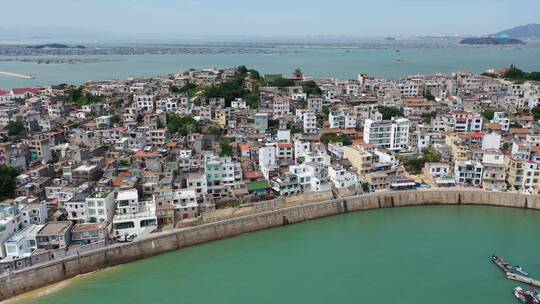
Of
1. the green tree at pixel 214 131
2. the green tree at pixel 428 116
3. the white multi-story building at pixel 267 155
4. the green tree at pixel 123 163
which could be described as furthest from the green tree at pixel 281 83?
the green tree at pixel 123 163

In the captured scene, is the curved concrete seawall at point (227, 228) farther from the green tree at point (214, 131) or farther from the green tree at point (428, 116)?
the green tree at point (428, 116)

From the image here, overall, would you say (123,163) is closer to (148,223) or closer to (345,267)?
(148,223)

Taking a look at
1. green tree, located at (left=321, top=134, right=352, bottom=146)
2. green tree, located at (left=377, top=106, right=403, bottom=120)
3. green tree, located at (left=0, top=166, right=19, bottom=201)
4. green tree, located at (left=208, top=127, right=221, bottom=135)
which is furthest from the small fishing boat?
green tree, located at (left=0, top=166, right=19, bottom=201)

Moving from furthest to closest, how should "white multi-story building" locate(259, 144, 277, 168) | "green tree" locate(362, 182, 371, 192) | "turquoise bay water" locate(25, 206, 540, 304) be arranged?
1. "white multi-story building" locate(259, 144, 277, 168)
2. "green tree" locate(362, 182, 371, 192)
3. "turquoise bay water" locate(25, 206, 540, 304)

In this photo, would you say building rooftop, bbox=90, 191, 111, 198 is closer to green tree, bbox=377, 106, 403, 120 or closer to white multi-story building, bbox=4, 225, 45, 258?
white multi-story building, bbox=4, 225, 45, 258

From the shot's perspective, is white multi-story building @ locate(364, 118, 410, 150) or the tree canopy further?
the tree canopy

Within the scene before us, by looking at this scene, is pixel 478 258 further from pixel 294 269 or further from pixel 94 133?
pixel 94 133
